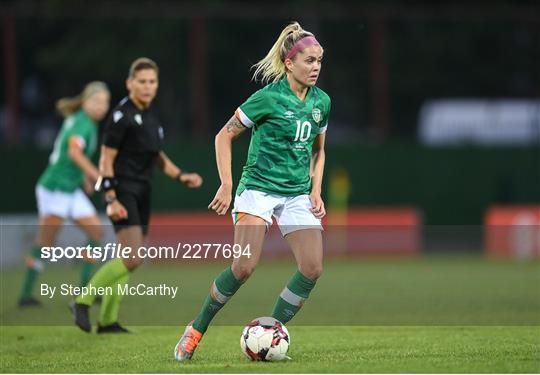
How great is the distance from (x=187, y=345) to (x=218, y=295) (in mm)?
399

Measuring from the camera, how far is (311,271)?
8289 millimetres

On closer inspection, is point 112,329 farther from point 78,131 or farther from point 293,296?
point 78,131

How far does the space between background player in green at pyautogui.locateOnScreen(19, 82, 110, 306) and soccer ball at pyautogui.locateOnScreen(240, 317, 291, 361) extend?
4978mm

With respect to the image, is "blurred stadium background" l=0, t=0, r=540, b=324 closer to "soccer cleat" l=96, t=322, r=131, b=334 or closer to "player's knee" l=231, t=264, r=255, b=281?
"soccer cleat" l=96, t=322, r=131, b=334

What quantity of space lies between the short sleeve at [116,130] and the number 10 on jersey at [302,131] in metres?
2.47

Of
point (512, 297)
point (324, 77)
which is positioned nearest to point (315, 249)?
point (512, 297)

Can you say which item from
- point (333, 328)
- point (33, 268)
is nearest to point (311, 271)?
point (333, 328)

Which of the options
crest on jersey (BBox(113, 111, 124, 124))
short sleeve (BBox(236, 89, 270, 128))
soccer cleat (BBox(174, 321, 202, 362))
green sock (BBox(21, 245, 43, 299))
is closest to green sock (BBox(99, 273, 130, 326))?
crest on jersey (BBox(113, 111, 124, 124))

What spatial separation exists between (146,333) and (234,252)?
2.56 meters

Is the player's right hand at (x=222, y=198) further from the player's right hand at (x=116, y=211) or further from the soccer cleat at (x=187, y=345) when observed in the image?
the player's right hand at (x=116, y=211)

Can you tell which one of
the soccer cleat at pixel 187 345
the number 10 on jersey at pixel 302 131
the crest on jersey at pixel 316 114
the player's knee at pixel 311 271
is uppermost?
the crest on jersey at pixel 316 114

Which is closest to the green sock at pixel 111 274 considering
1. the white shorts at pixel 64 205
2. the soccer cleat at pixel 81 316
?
the soccer cleat at pixel 81 316

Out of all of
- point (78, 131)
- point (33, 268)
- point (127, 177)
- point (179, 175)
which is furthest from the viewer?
point (33, 268)

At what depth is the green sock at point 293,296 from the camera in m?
8.34
